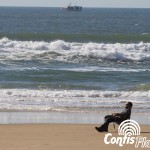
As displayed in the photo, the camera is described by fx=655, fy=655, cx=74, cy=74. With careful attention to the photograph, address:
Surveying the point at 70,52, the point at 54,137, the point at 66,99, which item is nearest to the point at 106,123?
the point at 54,137

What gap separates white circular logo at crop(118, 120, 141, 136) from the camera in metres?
14.3

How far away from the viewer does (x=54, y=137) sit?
46.2 feet

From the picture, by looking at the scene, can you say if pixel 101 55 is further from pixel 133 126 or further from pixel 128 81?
pixel 133 126

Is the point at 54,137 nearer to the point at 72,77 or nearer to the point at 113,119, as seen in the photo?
the point at 113,119

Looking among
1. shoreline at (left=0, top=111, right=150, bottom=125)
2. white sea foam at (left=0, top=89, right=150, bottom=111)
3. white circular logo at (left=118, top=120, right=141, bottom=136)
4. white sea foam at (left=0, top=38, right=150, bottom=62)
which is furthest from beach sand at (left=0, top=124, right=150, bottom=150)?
white sea foam at (left=0, top=38, right=150, bottom=62)

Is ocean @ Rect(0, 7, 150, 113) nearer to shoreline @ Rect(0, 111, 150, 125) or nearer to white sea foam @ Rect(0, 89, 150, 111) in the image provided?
white sea foam @ Rect(0, 89, 150, 111)

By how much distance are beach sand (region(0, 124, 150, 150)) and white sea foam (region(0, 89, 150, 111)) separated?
3.16 meters

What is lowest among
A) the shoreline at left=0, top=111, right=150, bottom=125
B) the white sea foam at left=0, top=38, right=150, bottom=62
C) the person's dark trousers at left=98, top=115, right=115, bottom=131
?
the shoreline at left=0, top=111, right=150, bottom=125

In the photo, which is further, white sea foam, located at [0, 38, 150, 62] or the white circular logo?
white sea foam, located at [0, 38, 150, 62]

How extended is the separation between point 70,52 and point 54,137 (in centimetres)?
2210

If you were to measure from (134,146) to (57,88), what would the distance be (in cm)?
1107

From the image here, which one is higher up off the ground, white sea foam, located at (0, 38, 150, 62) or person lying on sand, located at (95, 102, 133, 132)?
white sea foam, located at (0, 38, 150, 62)

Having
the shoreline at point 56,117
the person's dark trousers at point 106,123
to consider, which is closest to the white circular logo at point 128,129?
the person's dark trousers at point 106,123

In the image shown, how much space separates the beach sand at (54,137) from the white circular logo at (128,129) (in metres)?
0.13
